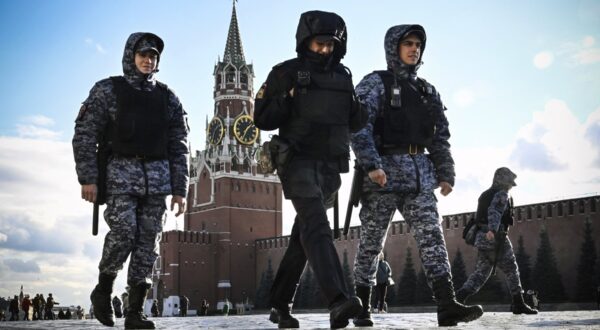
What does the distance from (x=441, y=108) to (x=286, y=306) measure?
169cm

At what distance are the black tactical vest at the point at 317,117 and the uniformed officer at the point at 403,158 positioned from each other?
1.90 ft

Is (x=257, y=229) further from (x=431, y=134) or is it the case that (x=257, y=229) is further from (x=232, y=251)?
(x=431, y=134)

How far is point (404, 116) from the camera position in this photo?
16.9ft

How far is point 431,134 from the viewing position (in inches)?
206

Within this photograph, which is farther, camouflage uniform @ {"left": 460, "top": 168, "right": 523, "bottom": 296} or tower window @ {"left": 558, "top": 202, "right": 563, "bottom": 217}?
tower window @ {"left": 558, "top": 202, "right": 563, "bottom": 217}

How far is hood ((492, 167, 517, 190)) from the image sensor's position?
836 cm

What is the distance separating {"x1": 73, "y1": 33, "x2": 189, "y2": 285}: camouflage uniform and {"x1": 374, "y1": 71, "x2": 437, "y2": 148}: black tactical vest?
4.62 ft

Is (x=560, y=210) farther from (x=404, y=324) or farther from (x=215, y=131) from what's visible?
(x=215, y=131)

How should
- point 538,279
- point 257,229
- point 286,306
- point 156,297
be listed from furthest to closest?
point 257,229
point 156,297
point 538,279
point 286,306

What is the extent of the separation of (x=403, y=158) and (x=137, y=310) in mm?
1917

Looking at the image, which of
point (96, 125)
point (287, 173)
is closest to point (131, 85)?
point (96, 125)

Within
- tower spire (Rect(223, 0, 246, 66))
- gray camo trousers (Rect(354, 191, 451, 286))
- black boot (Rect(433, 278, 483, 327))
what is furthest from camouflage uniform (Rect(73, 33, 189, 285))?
tower spire (Rect(223, 0, 246, 66))

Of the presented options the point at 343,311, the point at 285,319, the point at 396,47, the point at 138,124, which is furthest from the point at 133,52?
the point at 343,311

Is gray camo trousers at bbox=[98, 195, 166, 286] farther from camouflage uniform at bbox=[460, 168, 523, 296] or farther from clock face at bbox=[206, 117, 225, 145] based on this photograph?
clock face at bbox=[206, 117, 225, 145]
